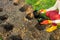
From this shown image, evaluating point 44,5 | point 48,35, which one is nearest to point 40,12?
point 44,5

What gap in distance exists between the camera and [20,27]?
0.92 m

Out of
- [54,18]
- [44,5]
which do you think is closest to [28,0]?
[44,5]

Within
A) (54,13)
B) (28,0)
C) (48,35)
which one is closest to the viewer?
(48,35)

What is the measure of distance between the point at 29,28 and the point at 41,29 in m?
0.07

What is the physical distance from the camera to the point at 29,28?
0.91 meters

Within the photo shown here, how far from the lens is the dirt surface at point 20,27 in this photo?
2.84ft

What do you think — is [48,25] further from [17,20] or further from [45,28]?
[17,20]

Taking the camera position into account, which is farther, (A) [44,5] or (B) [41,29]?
(A) [44,5]

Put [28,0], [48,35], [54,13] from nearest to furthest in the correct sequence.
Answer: [48,35], [54,13], [28,0]

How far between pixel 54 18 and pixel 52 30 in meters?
0.09

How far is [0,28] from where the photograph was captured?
0.92 metres

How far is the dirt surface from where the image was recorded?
0.87m

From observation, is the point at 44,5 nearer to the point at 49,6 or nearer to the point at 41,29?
the point at 49,6

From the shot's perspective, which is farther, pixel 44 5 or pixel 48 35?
pixel 44 5
